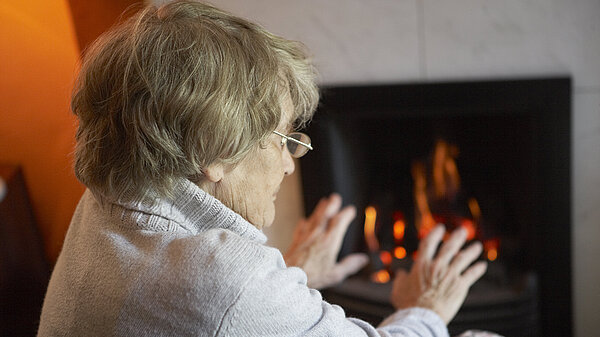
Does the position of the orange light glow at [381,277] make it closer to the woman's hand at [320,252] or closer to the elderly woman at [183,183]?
the woman's hand at [320,252]

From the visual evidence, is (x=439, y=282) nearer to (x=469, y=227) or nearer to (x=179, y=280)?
(x=179, y=280)

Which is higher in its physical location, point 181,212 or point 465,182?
point 181,212

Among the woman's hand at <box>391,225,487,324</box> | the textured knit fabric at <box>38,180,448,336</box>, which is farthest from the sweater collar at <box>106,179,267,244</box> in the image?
the woman's hand at <box>391,225,487,324</box>

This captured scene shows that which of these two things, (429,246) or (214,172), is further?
(429,246)

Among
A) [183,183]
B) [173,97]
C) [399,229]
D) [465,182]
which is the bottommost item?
[399,229]

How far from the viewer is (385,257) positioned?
6.84 ft

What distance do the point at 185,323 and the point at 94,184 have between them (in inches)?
10.0

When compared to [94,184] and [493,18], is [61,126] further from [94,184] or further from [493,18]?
[493,18]

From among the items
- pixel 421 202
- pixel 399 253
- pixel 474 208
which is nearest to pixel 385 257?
pixel 399 253

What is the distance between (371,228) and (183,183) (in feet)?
4.15

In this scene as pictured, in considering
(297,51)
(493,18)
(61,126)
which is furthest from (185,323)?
(493,18)

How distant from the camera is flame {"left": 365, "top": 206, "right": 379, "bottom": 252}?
2.06m

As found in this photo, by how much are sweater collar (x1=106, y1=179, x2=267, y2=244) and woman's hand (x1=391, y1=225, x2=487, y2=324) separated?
48 cm

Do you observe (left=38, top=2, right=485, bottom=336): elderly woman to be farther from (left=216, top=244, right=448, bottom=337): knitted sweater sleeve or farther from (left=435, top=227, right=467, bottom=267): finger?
(left=435, top=227, right=467, bottom=267): finger
